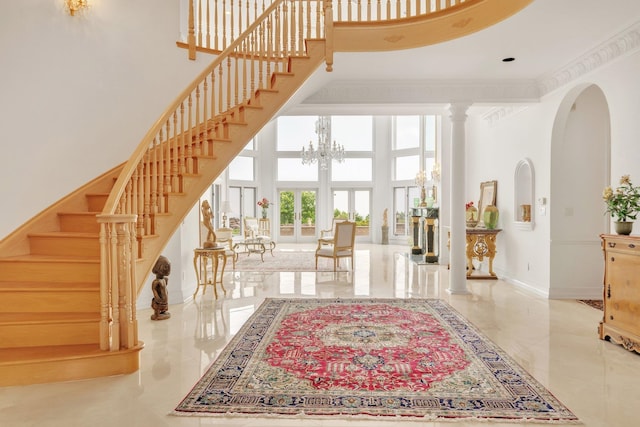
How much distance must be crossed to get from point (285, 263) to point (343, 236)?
6.21 feet

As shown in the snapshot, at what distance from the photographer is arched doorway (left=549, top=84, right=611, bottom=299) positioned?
Result: 5.54 metres

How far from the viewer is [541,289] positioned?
5797mm

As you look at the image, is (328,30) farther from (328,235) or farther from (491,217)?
(328,235)

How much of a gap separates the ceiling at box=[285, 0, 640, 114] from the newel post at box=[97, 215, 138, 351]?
3.26 meters

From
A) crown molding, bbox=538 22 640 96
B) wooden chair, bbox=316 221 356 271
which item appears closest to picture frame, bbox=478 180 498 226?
crown molding, bbox=538 22 640 96

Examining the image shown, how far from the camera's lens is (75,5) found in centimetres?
464

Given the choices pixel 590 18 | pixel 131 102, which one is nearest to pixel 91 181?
pixel 131 102

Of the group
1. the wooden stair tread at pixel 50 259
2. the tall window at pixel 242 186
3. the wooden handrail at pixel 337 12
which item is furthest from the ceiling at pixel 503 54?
the tall window at pixel 242 186

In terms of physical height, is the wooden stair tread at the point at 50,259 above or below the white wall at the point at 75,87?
below

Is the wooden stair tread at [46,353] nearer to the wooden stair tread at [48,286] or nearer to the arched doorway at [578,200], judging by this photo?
the wooden stair tread at [48,286]

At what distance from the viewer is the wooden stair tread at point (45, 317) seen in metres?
3.05

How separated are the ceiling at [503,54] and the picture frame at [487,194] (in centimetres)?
221

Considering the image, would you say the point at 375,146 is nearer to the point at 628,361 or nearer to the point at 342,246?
the point at 342,246

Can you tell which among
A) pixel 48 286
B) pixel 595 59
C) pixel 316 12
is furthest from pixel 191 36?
pixel 595 59
